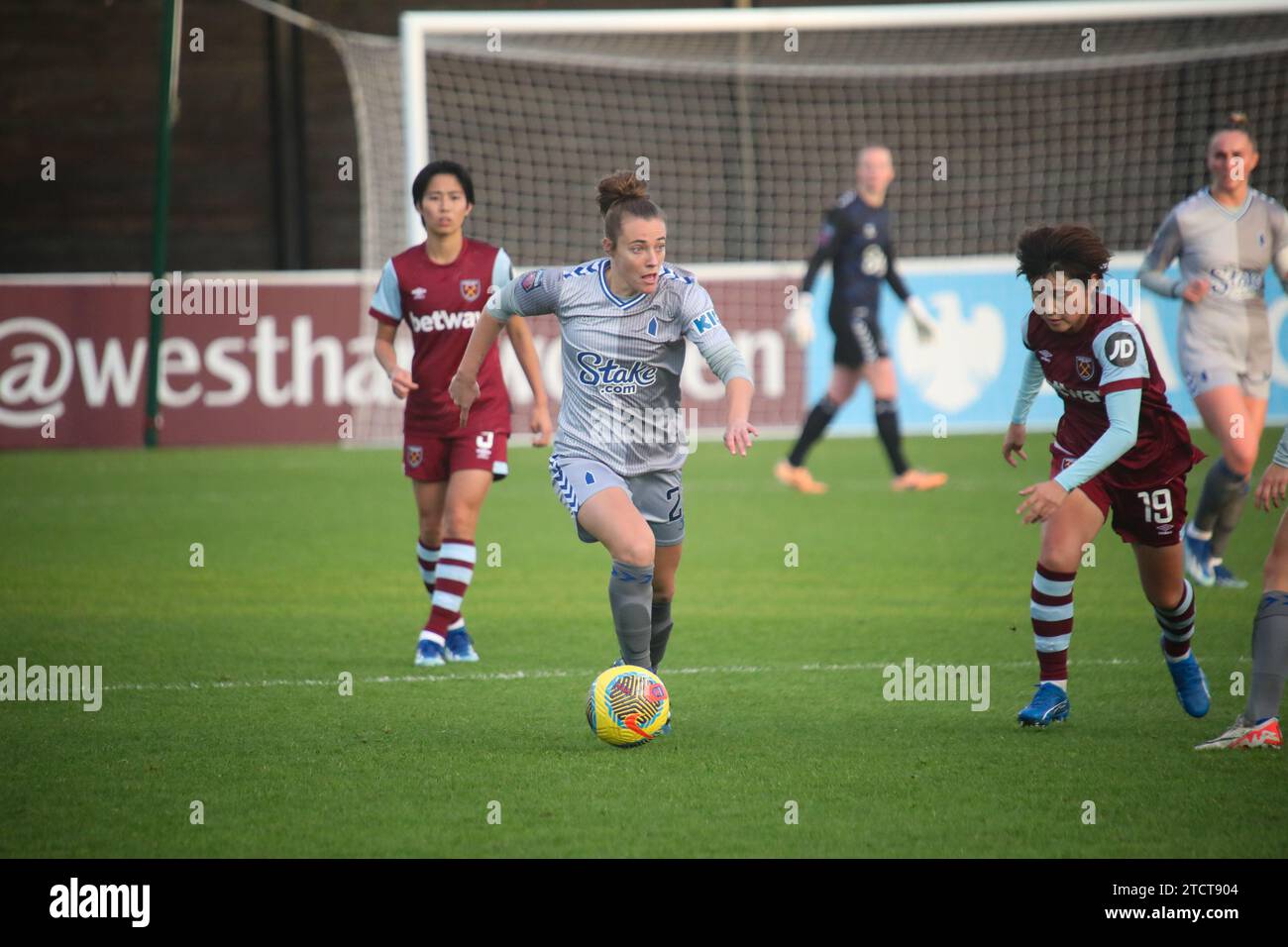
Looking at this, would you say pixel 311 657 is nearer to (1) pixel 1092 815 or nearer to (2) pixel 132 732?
(2) pixel 132 732

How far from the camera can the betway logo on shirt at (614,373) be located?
18.6 feet

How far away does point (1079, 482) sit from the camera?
16.8 feet

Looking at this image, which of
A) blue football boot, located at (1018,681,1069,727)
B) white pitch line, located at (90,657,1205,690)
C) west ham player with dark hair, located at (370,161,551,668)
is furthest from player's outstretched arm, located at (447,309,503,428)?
blue football boot, located at (1018,681,1069,727)

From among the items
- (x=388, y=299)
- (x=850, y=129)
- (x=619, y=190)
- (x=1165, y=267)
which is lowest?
(x=619, y=190)

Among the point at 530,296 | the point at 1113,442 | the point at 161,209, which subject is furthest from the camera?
the point at 161,209

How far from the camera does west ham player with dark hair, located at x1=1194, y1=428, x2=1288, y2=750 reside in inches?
194

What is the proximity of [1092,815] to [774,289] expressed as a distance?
12138 mm

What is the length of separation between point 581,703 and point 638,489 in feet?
3.03

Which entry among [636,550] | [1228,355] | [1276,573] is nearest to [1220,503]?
[1228,355]

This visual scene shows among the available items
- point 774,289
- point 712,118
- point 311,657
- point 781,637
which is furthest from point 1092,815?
point 712,118

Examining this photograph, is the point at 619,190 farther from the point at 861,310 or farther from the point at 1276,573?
the point at 861,310

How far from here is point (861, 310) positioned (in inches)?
495
